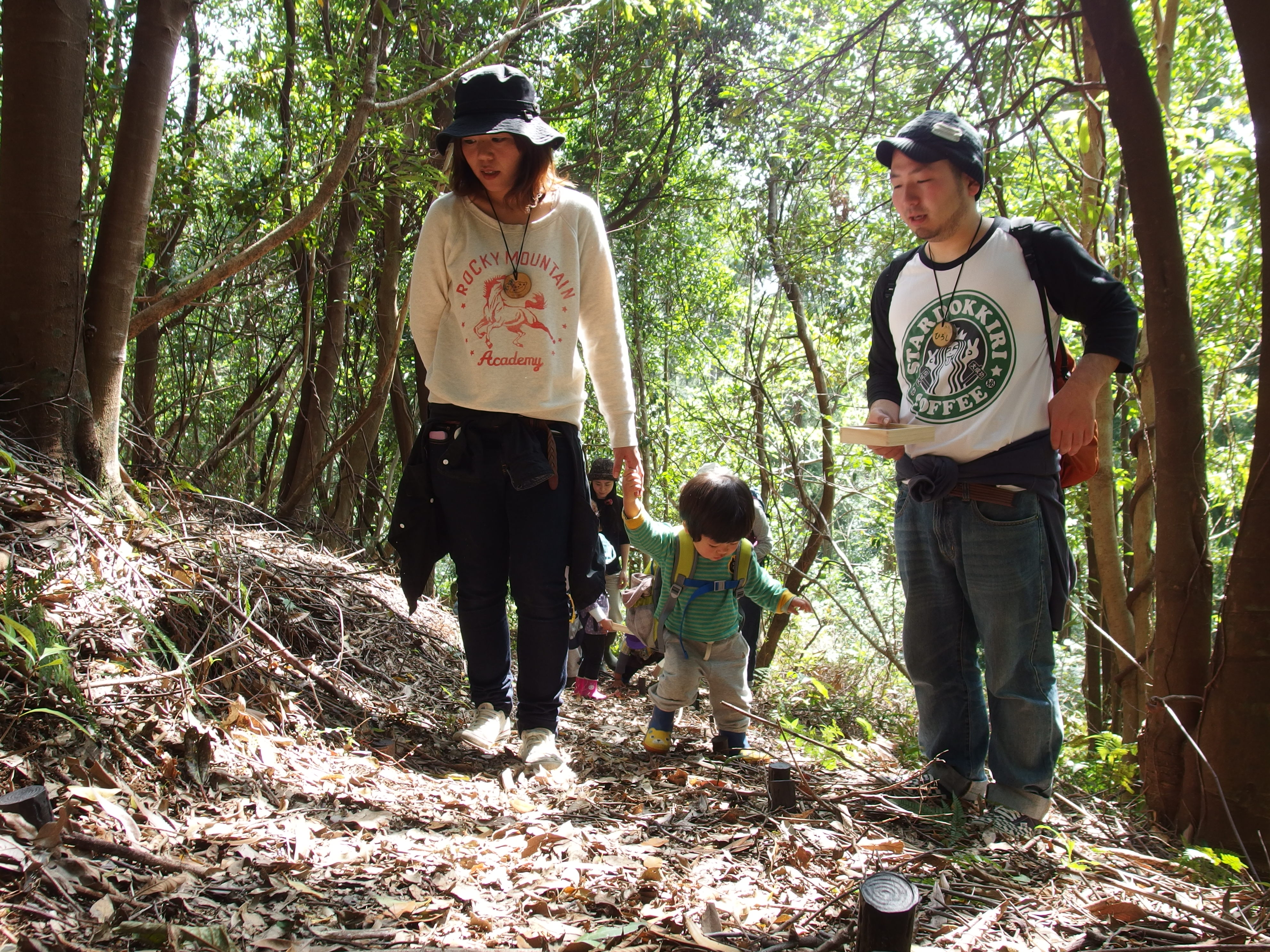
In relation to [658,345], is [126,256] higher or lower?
lower

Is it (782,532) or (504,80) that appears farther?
(782,532)

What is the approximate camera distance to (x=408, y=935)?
168 cm

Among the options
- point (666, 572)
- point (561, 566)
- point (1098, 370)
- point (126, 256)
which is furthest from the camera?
point (666, 572)

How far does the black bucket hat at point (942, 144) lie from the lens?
8.25 ft

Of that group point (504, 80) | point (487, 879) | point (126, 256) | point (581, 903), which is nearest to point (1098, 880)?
point (581, 903)

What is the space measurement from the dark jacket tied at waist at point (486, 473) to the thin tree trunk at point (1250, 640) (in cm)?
189

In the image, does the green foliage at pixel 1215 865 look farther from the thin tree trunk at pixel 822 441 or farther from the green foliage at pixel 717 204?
the thin tree trunk at pixel 822 441

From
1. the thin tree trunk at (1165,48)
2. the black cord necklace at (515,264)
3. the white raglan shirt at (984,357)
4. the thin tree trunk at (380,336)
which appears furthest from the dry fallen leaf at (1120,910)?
the thin tree trunk at (380,336)

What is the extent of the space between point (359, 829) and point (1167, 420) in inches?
103

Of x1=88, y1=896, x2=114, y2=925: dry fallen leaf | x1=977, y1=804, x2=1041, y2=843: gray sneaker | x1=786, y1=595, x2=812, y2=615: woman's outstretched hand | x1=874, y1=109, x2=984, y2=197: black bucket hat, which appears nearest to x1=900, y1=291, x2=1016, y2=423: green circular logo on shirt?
x1=874, y1=109, x2=984, y2=197: black bucket hat

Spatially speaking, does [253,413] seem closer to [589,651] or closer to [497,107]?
[589,651]

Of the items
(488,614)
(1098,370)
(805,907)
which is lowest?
(805,907)

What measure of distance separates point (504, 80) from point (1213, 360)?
20.2 feet

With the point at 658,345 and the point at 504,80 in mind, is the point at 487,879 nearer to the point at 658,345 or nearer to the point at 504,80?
the point at 504,80
